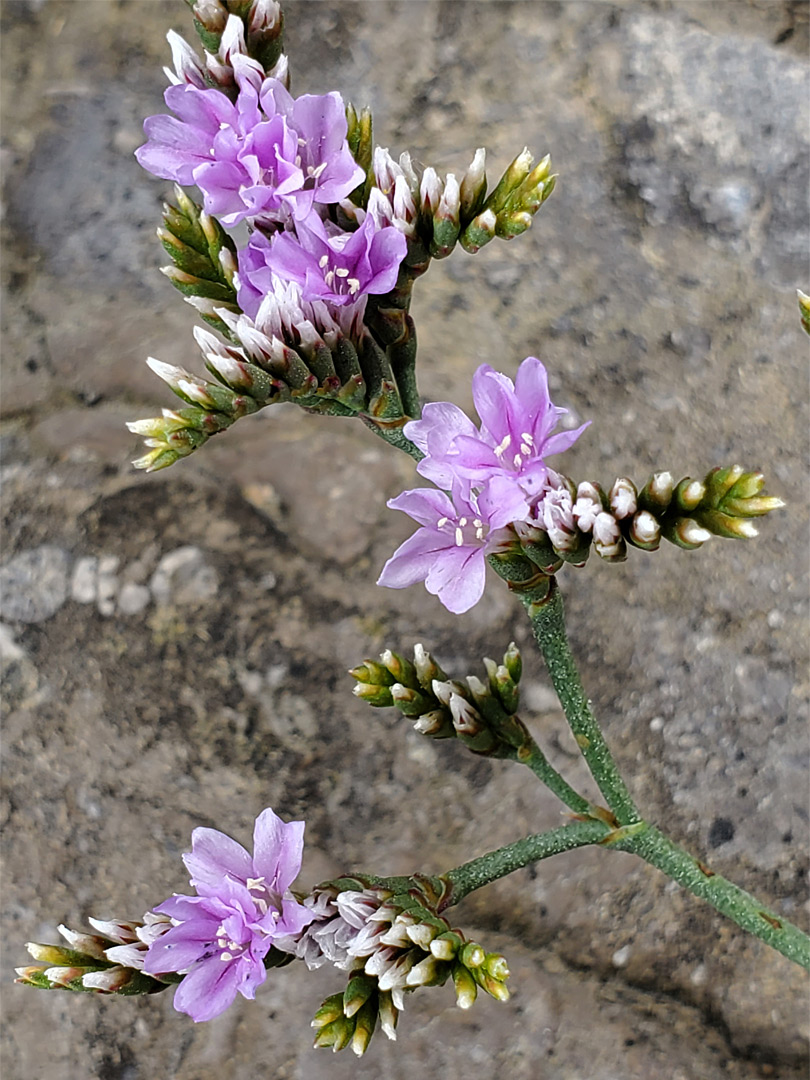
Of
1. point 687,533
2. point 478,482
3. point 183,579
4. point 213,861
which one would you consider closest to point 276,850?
point 213,861

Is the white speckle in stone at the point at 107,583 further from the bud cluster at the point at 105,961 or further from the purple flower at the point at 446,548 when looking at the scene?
the purple flower at the point at 446,548

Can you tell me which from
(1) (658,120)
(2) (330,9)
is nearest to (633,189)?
(1) (658,120)

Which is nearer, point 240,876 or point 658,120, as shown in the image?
point 240,876

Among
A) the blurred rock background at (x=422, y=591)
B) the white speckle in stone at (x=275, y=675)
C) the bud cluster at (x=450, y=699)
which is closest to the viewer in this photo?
the bud cluster at (x=450, y=699)

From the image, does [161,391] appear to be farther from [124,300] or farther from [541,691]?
[541,691]

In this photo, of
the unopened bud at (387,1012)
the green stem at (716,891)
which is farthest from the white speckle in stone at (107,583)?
the green stem at (716,891)

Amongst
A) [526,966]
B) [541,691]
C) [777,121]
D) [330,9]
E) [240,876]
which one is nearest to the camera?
[240,876]

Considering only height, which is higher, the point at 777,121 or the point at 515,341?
the point at 777,121
